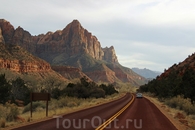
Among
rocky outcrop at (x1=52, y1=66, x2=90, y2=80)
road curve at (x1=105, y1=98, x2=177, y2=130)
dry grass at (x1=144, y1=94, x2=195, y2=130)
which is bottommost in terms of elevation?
dry grass at (x1=144, y1=94, x2=195, y2=130)

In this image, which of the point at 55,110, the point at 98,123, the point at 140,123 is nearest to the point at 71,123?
the point at 98,123

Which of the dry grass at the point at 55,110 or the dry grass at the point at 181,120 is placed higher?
the dry grass at the point at 55,110

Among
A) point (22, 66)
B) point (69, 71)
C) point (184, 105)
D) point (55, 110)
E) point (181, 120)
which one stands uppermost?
point (69, 71)

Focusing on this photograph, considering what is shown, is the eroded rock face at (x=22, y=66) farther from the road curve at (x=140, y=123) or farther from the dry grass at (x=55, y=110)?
the road curve at (x=140, y=123)

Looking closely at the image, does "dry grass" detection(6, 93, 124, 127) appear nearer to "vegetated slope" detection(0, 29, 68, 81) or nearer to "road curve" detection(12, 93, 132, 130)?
"road curve" detection(12, 93, 132, 130)

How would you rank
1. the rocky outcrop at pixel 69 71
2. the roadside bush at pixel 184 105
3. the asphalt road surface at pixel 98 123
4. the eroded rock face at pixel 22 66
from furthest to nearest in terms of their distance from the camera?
the rocky outcrop at pixel 69 71 → the eroded rock face at pixel 22 66 → the roadside bush at pixel 184 105 → the asphalt road surface at pixel 98 123

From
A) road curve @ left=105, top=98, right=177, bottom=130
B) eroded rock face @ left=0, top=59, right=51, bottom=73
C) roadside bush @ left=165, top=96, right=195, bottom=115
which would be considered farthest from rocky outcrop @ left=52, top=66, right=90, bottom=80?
road curve @ left=105, top=98, right=177, bottom=130

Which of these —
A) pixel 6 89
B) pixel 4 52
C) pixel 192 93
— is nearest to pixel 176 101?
pixel 192 93

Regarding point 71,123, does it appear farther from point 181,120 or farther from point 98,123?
point 181,120

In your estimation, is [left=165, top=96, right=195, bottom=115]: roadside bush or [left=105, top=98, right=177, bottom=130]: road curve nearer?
[left=105, top=98, right=177, bottom=130]: road curve

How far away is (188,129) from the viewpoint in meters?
14.9

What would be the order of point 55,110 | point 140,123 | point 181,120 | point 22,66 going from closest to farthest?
point 140,123, point 181,120, point 55,110, point 22,66

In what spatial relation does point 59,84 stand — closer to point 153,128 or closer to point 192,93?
point 192,93

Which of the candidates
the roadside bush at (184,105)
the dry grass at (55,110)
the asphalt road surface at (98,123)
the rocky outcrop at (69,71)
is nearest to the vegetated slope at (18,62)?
the rocky outcrop at (69,71)
